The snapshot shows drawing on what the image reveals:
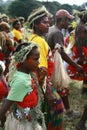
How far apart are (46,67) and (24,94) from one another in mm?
886

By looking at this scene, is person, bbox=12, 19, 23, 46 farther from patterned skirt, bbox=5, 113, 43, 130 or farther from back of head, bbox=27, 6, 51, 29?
patterned skirt, bbox=5, 113, 43, 130

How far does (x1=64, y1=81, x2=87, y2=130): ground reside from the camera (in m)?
5.81

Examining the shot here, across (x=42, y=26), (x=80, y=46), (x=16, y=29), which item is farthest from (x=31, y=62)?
(x=16, y=29)

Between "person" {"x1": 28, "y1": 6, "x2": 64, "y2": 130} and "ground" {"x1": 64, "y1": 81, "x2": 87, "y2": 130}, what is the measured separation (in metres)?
1.30

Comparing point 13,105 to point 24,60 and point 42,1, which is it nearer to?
point 24,60

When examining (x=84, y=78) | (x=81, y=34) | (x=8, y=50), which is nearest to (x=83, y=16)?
(x=81, y=34)

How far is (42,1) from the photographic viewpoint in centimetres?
5003

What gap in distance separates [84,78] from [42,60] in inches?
105

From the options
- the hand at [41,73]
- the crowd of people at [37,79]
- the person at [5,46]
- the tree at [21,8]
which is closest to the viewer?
the crowd of people at [37,79]

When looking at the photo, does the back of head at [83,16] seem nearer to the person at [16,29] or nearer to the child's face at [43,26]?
the child's face at [43,26]

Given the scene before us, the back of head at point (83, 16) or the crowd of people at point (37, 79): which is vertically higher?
the back of head at point (83, 16)

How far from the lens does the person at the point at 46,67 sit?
4172 millimetres

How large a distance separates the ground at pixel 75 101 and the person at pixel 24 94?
209 centimetres

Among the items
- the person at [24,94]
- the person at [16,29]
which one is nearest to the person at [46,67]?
the person at [24,94]
